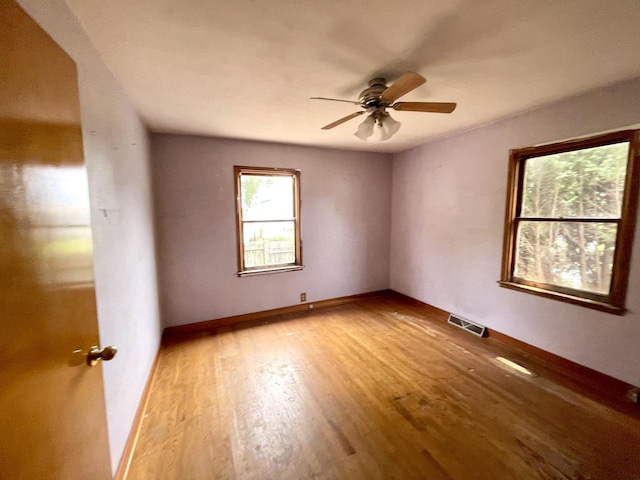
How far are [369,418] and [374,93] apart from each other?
228 centimetres

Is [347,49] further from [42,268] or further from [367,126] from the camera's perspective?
[42,268]

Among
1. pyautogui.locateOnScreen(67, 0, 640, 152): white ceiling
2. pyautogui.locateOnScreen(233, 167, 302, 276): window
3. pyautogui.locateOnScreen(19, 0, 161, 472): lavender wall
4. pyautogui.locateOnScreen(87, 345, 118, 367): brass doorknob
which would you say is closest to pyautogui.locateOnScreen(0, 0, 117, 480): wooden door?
pyautogui.locateOnScreen(87, 345, 118, 367): brass doorknob

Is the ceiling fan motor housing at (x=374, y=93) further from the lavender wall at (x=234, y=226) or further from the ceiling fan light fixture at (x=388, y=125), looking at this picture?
the lavender wall at (x=234, y=226)

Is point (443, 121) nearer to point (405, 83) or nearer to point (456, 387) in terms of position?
point (405, 83)

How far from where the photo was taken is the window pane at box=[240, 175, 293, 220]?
335cm

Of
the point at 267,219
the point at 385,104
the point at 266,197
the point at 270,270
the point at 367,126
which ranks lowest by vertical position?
the point at 270,270

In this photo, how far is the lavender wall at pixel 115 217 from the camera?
1178mm

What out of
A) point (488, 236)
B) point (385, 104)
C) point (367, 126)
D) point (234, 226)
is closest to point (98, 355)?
point (367, 126)

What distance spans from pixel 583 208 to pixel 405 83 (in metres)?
1.99

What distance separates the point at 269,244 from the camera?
140 inches

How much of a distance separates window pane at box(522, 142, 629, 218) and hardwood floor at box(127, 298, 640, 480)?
4.79 feet

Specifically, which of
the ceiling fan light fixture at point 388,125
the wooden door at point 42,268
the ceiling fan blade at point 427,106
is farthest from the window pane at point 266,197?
the wooden door at point 42,268

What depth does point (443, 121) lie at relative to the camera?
2641 mm

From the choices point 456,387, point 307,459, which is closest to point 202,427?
point 307,459
